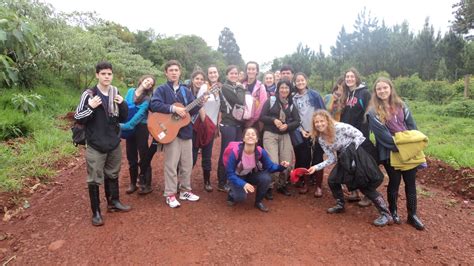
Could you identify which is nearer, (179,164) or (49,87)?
(179,164)

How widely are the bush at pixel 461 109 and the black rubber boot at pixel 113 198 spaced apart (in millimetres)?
11845

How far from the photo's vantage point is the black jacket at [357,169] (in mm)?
4004

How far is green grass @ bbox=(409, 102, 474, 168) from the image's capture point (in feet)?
21.2

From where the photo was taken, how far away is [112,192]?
13.7 ft

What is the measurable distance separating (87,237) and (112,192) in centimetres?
71

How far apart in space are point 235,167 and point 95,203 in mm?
1737

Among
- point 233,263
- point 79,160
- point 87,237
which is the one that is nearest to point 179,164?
point 87,237

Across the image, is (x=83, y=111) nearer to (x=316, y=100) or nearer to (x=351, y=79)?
(x=316, y=100)

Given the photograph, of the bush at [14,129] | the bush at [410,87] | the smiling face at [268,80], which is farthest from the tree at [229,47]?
the smiling face at [268,80]

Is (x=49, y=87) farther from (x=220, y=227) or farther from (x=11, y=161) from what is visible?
(x=220, y=227)

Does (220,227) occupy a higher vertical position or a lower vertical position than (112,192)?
lower

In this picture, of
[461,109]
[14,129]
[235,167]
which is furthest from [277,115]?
[461,109]

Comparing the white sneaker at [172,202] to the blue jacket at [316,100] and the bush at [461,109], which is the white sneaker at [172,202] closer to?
the blue jacket at [316,100]

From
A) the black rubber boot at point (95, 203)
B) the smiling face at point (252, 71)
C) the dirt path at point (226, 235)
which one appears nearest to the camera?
the dirt path at point (226, 235)
